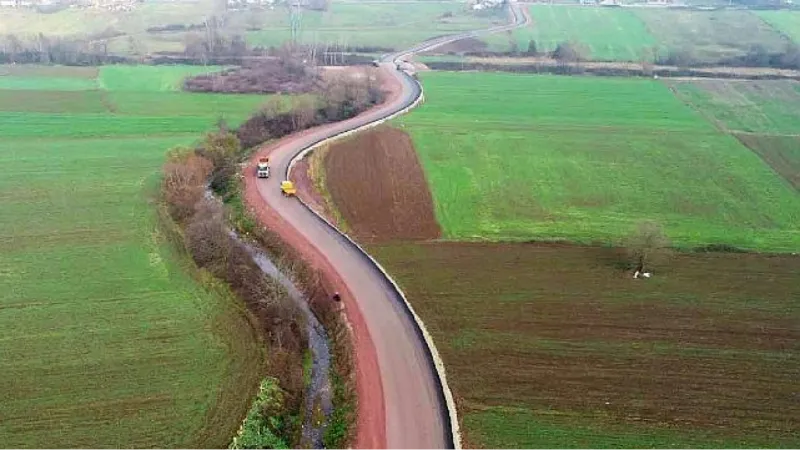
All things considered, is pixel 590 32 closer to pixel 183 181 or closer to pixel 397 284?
pixel 183 181

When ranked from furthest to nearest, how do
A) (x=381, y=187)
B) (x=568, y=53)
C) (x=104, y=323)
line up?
(x=568, y=53) < (x=381, y=187) < (x=104, y=323)

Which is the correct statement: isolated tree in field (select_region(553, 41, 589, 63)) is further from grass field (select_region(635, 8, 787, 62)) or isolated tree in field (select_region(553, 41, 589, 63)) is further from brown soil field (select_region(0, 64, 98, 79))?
brown soil field (select_region(0, 64, 98, 79))

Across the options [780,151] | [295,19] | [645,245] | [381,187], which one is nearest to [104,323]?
[381,187]

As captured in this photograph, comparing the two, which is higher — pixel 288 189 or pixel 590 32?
pixel 590 32

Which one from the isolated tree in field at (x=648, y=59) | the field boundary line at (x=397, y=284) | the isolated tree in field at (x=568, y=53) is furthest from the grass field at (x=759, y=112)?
the field boundary line at (x=397, y=284)

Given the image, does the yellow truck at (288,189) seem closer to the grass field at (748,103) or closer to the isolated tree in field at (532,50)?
the grass field at (748,103)

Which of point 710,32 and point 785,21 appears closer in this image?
point 710,32

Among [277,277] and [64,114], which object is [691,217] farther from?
[64,114]
